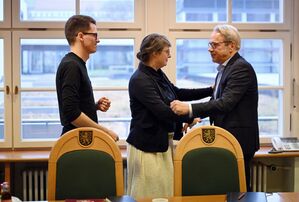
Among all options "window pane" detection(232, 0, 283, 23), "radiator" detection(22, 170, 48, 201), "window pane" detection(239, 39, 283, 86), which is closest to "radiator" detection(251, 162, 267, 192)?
"window pane" detection(239, 39, 283, 86)

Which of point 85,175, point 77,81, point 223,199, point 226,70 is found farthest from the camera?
point 226,70

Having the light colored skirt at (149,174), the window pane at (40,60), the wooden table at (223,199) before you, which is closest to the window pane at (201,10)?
the window pane at (40,60)

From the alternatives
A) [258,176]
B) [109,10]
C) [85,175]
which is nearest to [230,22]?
[109,10]

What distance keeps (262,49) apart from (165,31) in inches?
34.8

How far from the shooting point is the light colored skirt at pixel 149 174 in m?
2.50

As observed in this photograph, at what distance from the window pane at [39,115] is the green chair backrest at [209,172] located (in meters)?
1.76

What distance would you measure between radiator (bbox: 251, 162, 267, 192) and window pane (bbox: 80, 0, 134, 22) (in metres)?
1.63

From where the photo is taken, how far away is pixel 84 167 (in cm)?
205

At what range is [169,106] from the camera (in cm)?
250

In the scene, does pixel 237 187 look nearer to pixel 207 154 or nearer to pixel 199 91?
pixel 207 154

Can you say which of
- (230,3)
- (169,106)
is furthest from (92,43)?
(230,3)

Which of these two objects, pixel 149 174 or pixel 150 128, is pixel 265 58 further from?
pixel 149 174

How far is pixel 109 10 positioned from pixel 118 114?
34.3 inches

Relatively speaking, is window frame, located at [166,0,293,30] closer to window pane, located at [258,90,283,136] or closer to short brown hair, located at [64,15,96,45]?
window pane, located at [258,90,283,136]
